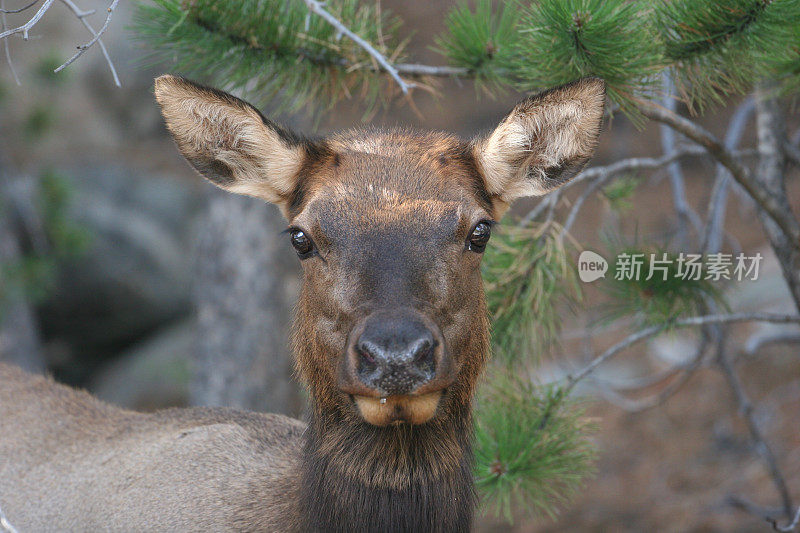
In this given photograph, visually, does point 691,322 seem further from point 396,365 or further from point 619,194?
point 396,365

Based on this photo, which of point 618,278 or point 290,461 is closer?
→ point 290,461

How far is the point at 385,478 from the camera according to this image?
3.06 m

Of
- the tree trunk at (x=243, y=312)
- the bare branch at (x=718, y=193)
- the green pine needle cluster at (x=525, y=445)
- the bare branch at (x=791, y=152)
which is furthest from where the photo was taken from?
the tree trunk at (x=243, y=312)

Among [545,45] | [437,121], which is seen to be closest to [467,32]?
[545,45]

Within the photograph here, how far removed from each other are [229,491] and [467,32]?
103 inches

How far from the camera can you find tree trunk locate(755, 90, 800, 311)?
4340 millimetres

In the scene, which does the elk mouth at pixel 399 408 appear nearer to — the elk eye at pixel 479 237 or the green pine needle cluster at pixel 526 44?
the elk eye at pixel 479 237

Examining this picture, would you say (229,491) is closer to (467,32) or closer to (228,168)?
(228,168)

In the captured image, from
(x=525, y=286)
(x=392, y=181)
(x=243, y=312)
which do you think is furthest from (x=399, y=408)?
(x=243, y=312)

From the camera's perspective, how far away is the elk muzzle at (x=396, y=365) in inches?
102

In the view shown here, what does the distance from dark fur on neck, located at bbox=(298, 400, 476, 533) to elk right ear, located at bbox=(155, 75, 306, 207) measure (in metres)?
1.12

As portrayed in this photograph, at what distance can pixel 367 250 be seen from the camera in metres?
2.96

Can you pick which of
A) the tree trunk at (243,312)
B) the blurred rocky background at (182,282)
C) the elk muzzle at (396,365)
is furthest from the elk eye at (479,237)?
the tree trunk at (243,312)

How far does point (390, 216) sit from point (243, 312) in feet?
16.5
